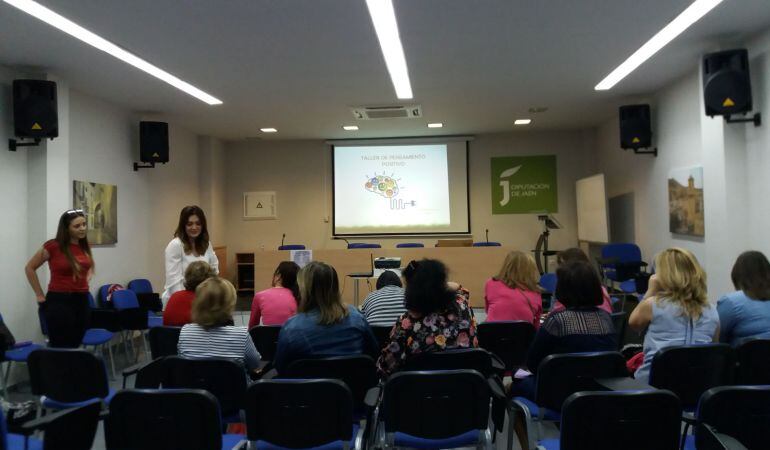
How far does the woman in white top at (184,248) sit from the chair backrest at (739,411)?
→ 3.19 meters

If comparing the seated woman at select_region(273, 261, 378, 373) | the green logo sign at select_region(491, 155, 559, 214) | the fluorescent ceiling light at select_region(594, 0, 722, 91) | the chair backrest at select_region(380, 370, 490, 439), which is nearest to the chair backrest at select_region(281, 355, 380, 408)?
the seated woman at select_region(273, 261, 378, 373)

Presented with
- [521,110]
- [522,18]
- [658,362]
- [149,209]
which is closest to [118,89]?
[149,209]

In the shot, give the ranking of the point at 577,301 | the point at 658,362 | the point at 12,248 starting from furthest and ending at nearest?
the point at 12,248 → the point at 577,301 → the point at 658,362

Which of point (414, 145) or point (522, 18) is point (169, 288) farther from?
point (414, 145)

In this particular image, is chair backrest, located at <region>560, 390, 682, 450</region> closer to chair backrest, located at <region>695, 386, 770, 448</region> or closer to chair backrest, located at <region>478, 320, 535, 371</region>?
chair backrest, located at <region>695, 386, 770, 448</region>

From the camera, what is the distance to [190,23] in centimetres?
406

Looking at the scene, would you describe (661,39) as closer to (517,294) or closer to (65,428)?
(517,294)

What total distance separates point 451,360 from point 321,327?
0.63 m

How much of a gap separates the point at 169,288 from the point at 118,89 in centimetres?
327

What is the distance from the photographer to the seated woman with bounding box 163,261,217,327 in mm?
3162

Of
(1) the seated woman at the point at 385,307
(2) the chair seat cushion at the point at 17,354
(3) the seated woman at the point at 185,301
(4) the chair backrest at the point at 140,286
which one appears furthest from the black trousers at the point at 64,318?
(1) the seated woman at the point at 385,307

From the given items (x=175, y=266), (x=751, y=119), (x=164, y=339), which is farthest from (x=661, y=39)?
(x=164, y=339)

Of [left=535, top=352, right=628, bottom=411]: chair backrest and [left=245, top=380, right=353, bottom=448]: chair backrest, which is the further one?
[left=535, top=352, right=628, bottom=411]: chair backrest

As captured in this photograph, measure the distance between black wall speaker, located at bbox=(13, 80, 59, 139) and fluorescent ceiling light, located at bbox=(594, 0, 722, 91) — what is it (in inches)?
221
